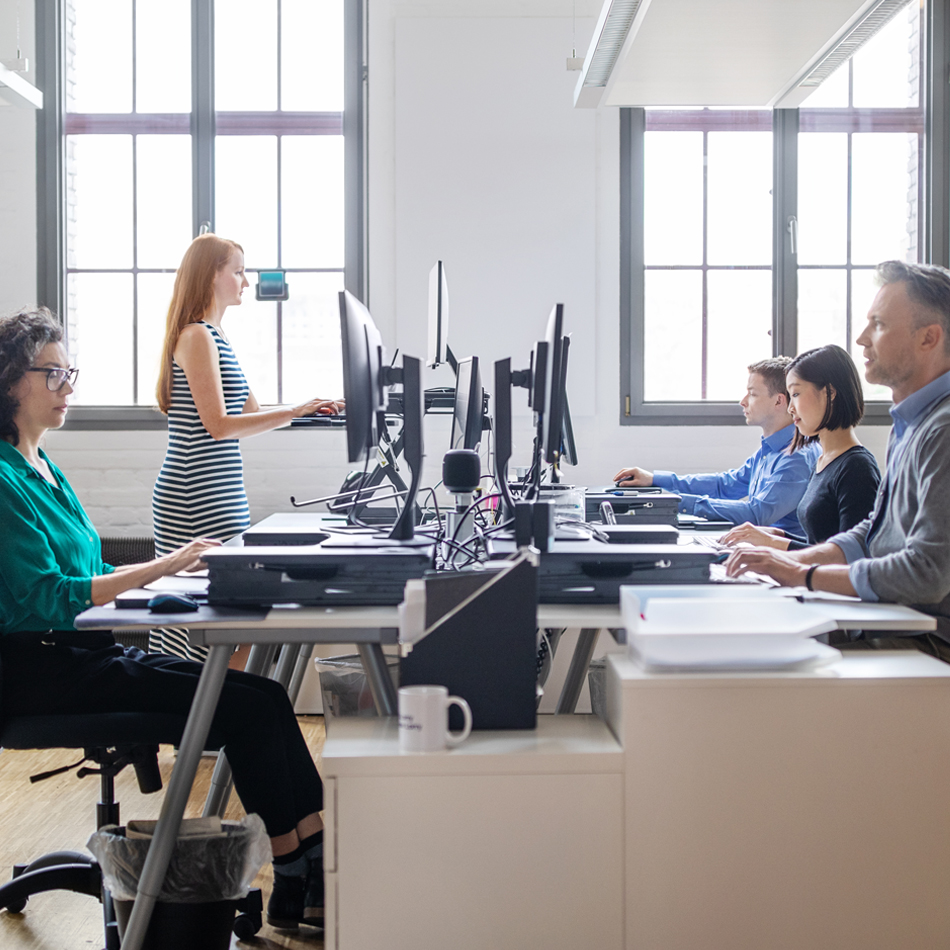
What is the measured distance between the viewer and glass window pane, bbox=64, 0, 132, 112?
4102 mm

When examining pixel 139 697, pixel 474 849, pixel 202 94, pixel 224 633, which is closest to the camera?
pixel 474 849

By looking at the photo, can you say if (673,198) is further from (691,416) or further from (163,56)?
(163,56)

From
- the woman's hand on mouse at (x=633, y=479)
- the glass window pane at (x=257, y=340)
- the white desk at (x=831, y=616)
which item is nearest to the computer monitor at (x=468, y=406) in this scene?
the white desk at (x=831, y=616)

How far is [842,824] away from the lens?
1.34 metres

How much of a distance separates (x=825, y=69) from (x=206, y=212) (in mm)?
2574

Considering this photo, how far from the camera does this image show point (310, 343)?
13.7ft

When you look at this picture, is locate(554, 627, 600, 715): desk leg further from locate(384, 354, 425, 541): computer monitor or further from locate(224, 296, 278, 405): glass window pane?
locate(224, 296, 278, 405): glass window pane

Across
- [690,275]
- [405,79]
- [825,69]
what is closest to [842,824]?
[825,69]

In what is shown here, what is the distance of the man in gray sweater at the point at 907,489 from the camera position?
1599mm

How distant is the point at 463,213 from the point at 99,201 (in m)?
1.61

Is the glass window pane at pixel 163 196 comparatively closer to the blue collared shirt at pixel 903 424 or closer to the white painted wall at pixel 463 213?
the white painted wall at pixel 463 213

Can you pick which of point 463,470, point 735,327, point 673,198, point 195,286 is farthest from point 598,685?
point 673,198

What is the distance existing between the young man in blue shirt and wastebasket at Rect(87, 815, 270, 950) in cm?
192

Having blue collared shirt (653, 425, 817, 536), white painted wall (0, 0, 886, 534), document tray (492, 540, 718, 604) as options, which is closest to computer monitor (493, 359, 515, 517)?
document tray (492, 540, 718, 604)
